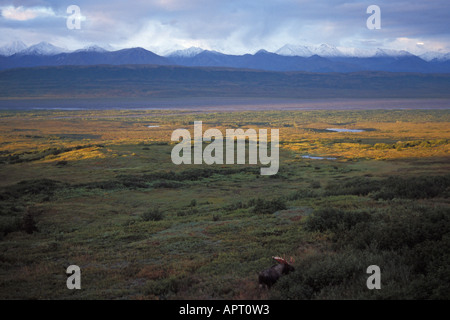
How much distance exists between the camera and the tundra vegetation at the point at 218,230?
26.5 ft

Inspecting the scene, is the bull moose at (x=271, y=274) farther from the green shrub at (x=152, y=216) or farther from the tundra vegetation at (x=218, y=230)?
the green shrub at (x=152, y=216)

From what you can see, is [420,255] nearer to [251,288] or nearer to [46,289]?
[251,288]

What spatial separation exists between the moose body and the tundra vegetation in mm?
162

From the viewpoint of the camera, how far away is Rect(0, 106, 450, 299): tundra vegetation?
26.5 feet

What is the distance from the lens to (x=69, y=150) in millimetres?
49031

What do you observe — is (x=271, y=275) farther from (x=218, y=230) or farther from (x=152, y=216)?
(x=152, y=216)

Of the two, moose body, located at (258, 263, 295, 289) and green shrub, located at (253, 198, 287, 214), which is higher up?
moose body, located at (258, 263, 295, 289)

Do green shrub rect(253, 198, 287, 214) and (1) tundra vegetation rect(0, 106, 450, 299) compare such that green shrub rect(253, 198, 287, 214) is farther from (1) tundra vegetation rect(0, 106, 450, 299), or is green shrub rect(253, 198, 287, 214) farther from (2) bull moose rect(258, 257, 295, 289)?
(2) bull moose rect(258, 257, 295, 289)

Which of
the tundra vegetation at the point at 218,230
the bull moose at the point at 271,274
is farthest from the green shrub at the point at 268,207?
the bull moose at the point at 271,274

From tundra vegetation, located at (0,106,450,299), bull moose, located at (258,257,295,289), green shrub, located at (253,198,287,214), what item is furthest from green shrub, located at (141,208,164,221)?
bull moose, located at (258,257,295,289)

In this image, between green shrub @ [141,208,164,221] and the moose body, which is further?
green shrub @ [141,208,164,221]
